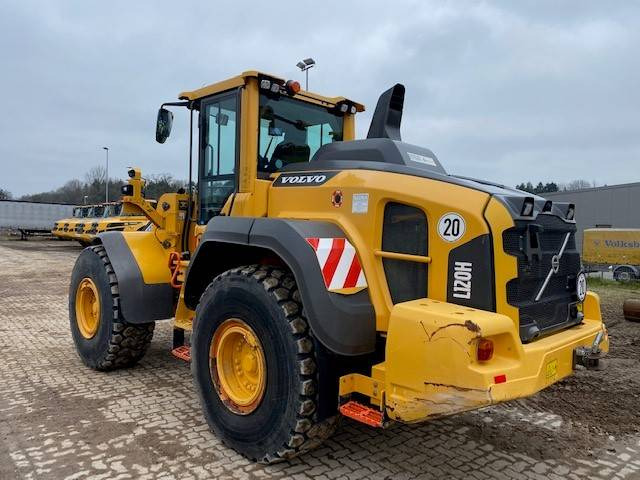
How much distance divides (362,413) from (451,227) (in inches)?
45.5

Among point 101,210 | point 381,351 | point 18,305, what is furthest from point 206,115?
point 101,210

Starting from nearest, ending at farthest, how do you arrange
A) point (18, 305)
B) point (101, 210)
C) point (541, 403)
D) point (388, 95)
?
point (388, 95) < point (541, 403) < point (18, 305) < point (101, 210)

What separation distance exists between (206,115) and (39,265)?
14172 mm

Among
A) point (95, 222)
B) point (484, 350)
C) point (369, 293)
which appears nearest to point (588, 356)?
point (484, 350)

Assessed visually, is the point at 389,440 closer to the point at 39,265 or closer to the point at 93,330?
the point at 93,330

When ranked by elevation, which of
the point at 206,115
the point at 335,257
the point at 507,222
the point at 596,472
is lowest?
the point at 596,472

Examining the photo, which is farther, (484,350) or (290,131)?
(290,131)

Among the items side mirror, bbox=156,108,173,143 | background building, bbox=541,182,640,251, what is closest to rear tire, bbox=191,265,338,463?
side mirror, bbox=156,108,173,143

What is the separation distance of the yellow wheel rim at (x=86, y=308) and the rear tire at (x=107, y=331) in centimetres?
3

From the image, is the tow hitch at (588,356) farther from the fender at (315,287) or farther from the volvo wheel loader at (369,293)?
the fender at (315,287)

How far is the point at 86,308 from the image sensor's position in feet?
18.2

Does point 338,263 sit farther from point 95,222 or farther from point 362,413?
point 95,222

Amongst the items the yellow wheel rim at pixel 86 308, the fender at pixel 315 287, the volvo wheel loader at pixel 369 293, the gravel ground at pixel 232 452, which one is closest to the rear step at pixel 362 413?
the volvo wheel loader at pixel 369 293

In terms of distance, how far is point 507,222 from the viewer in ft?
9.51
